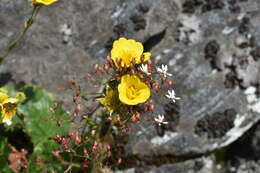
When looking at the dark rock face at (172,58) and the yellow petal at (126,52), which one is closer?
the yellow petal at (126,52)

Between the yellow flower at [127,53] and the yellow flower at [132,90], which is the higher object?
the yellow flower at [127,53]

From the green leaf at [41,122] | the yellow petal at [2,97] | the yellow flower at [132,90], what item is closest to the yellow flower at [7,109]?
the yellow petal at [2,97]

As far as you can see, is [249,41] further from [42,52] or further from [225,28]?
[42,52]

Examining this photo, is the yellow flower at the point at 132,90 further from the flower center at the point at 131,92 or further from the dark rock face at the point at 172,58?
the dark rock face at the point at 172,58

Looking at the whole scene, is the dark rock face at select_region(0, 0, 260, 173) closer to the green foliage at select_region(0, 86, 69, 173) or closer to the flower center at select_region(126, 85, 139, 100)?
the green foliage at select_region(0, 86, 69, 173)

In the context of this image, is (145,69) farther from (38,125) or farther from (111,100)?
(38,125)

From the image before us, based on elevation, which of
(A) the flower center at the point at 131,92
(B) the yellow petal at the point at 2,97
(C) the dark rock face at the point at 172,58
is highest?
(B) the yellow petal at the point at 2,97
